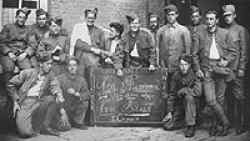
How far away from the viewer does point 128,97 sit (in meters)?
5.13

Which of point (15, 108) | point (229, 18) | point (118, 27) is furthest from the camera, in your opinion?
point (118, 27)

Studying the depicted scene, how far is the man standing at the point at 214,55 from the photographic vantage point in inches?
200

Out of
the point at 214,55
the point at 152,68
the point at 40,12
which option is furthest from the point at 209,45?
the point at 40,12

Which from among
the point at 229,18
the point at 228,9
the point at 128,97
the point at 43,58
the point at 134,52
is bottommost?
the point at 128,97

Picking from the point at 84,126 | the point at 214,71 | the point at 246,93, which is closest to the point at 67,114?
the point at 84,126

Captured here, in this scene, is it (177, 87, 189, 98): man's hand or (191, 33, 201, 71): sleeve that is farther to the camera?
(191, 33, 201, 71): sleeve

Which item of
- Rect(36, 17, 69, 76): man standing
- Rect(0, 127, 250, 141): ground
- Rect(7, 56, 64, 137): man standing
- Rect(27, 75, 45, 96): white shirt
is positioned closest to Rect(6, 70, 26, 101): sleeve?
Rect(7, 56, 64, 137): man standing

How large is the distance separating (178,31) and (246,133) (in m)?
1.43

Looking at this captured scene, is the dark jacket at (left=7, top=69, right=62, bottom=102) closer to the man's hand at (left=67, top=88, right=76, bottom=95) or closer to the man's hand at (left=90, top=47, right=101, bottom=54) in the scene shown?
the man's hand at (left=67, top=88, right=76, bottom=95)

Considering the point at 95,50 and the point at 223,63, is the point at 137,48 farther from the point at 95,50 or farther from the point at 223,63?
the point at 223,63

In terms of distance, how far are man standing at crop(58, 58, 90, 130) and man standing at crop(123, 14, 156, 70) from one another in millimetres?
597

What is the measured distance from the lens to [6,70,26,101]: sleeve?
476 centimetres

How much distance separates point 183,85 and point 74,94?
1.26 metres

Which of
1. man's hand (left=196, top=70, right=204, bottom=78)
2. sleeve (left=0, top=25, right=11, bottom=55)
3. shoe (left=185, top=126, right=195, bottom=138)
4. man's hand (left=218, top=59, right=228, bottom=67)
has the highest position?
sleeve (left=0, top=25, right=11, bottom=55)
